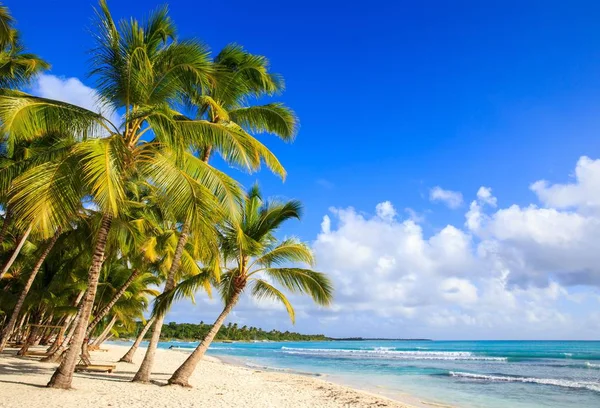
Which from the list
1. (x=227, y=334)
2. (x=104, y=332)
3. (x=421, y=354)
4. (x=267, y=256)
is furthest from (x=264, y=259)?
(x=227, y=334)

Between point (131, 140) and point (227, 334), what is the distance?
11728 cm

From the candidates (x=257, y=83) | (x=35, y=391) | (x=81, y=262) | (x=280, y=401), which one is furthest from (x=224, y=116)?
(x=81, y=262)

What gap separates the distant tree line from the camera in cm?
9925

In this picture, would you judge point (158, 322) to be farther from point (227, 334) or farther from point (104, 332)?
point (227, 334)

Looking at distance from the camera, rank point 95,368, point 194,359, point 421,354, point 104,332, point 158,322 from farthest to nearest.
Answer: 1. point 421,354
2. point 104,332
3. point 95,368
4. point 158,322
5. point 194,359

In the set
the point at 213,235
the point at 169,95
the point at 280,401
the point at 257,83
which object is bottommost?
the point at 280,401

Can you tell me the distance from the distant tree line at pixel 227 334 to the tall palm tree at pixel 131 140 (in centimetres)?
6051

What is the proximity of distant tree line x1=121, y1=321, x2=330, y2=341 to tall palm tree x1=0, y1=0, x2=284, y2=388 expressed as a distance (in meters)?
60.5

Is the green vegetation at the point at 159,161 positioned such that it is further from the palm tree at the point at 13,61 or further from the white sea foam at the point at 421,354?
the white sea foam at the point at 421,354

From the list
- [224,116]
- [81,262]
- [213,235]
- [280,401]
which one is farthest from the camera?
[81,262]

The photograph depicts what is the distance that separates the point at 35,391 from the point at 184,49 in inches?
280

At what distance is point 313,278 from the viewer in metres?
10.8

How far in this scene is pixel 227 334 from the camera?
4633 inches

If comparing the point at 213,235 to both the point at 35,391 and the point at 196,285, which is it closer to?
the point at 196,285
